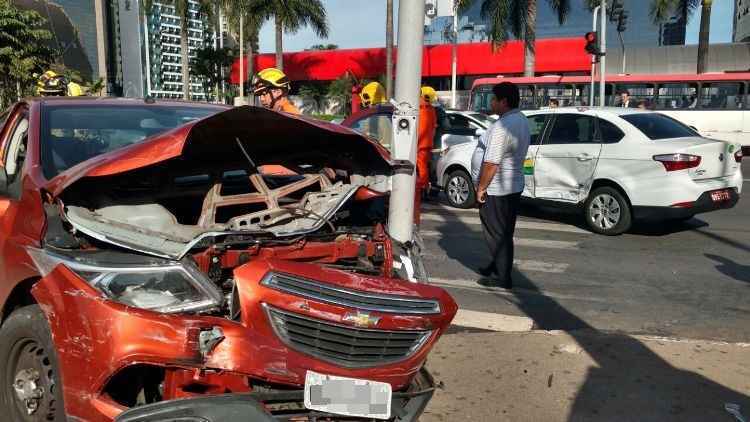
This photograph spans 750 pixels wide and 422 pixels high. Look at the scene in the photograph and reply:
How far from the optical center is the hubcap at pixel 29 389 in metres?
3.06

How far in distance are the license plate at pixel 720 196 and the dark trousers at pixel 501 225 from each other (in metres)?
3.74

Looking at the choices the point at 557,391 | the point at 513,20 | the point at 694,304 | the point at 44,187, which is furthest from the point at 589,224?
the point at 513,20

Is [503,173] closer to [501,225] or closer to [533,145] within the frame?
[501,225]

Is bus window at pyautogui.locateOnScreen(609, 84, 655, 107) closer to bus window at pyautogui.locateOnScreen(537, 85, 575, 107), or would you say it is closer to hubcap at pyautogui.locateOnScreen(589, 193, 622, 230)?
bus window at pyautogui.locateOnScreen(537, 85, 575, 107)

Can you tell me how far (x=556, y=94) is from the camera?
977 inches

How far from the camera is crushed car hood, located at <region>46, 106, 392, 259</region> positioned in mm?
3016

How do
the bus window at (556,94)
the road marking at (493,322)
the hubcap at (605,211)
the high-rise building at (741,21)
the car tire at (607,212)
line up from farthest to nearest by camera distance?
the high-rise building at (741,21) < the bus window at (556,94) < the hubcap at (605,211) < the car tire at (607,212) < the road marking at (493,322)

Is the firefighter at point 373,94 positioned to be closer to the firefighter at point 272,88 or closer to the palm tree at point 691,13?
the firefighter at point 272,88

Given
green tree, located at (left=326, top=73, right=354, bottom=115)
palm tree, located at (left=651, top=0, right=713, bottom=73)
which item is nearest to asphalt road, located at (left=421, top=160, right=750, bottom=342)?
palm tree, located at (left=651, top=0, right=713, bottom=73)

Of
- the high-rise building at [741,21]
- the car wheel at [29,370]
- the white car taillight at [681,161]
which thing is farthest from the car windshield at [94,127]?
the high-rise building at [741,21]

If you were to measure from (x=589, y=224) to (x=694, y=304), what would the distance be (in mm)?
3507

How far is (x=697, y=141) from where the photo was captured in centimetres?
910

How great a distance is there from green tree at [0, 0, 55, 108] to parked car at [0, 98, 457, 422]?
15384 mm

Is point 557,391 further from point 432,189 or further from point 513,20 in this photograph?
point 513,20
